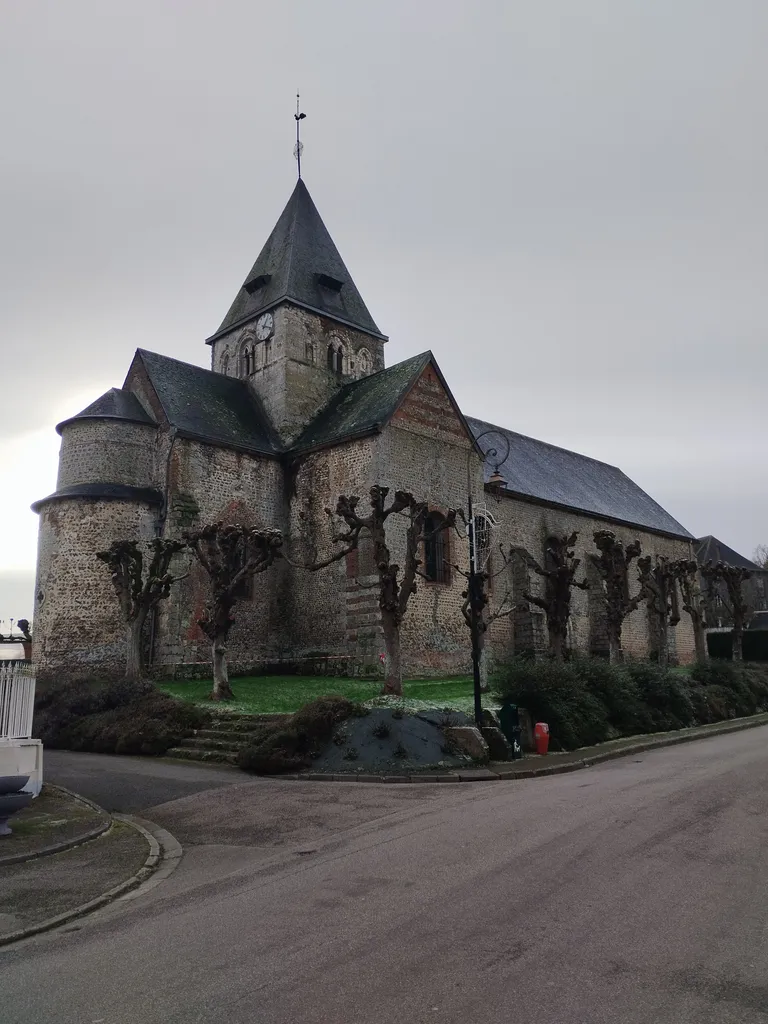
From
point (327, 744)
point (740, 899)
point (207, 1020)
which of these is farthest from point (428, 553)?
point (207, 1020)

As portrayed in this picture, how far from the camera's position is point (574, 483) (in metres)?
35.7

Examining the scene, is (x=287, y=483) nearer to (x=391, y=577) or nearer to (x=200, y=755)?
(x=391, y=577)

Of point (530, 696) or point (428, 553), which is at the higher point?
point (428, 553)

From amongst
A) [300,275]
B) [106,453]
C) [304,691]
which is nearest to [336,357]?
[300,275]

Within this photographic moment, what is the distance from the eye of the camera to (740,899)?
18.4ft

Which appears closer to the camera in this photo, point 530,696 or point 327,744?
point 327,744

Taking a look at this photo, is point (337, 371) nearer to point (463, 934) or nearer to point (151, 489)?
point (151, 489)

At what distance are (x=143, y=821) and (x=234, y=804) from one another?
129cm

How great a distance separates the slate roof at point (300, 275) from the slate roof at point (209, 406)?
3.70 metres

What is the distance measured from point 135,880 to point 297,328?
23787 mm

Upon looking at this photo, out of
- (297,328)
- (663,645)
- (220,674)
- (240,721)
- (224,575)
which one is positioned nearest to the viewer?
(240,721)

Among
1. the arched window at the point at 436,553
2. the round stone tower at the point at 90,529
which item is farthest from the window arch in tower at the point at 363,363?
the round stone tower at the point at 90,529

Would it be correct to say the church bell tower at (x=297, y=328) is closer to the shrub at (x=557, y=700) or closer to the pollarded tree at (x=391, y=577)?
the pollarded tree at (x=391, y=577)

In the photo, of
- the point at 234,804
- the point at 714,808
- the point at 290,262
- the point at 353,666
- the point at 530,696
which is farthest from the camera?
the point at 290,262
